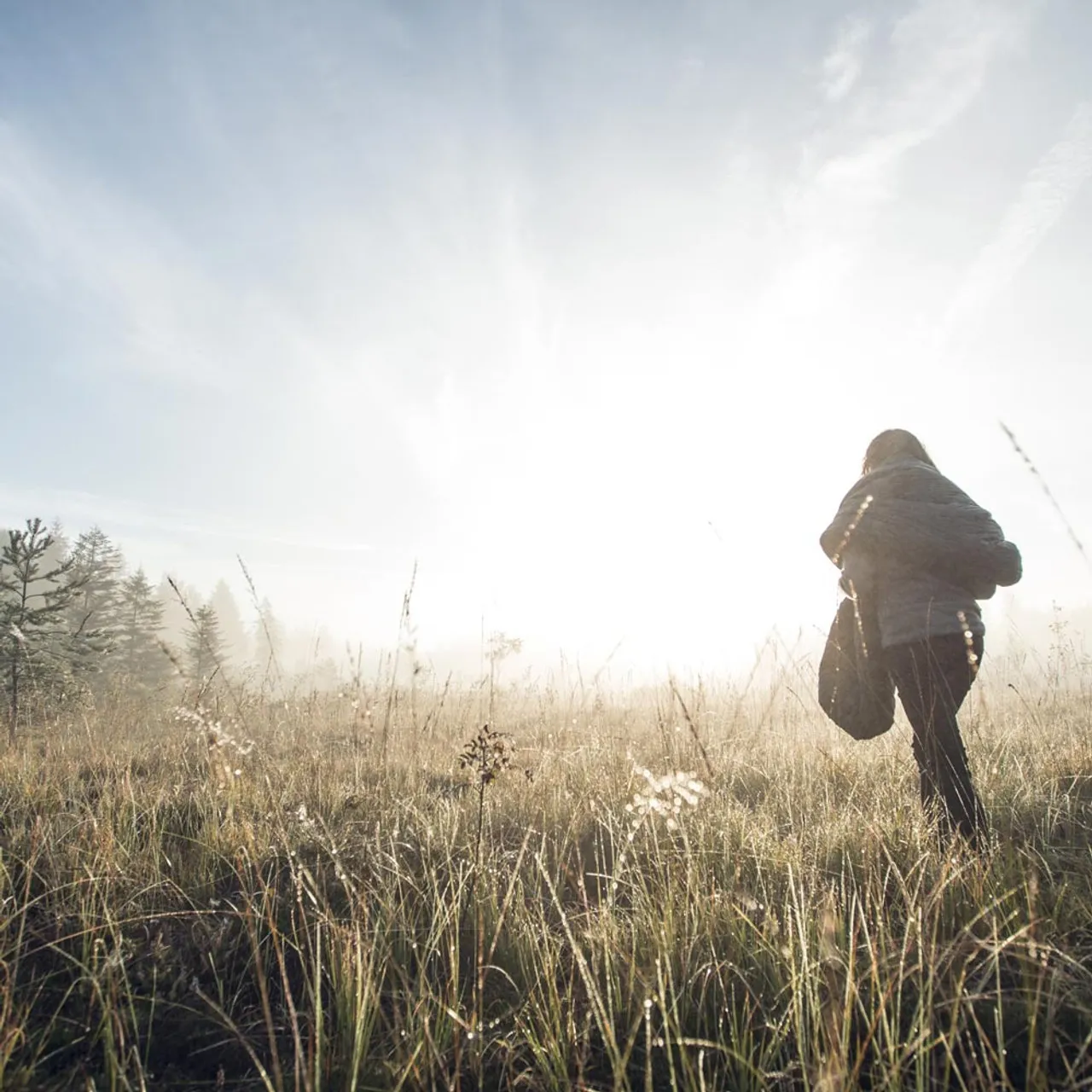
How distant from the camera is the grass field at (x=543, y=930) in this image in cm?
150

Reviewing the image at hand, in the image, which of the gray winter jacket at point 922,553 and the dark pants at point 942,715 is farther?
the gray winter jacket at point 922,553

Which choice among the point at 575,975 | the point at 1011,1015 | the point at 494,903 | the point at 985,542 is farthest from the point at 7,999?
the point at 985,542

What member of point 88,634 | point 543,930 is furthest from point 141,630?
point 543,930

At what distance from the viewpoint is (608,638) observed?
5902 mm

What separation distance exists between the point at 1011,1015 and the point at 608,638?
4.33 m

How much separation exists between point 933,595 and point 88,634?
12.8m

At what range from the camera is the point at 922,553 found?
296 cm

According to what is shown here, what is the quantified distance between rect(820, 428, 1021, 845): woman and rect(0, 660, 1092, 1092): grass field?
0.31m

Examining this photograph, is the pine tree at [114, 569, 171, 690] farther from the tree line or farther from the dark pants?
the dark pants

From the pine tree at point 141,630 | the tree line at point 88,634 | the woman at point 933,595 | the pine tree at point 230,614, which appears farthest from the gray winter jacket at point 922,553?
the pine tree at point 230,614

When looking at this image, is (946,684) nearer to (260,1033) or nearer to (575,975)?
(575,975)

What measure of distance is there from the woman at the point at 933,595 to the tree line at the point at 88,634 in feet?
11.6

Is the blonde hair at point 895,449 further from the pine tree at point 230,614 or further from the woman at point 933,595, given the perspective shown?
the pine tree at point 230,614

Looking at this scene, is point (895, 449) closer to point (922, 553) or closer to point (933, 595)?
point (922, 553)
